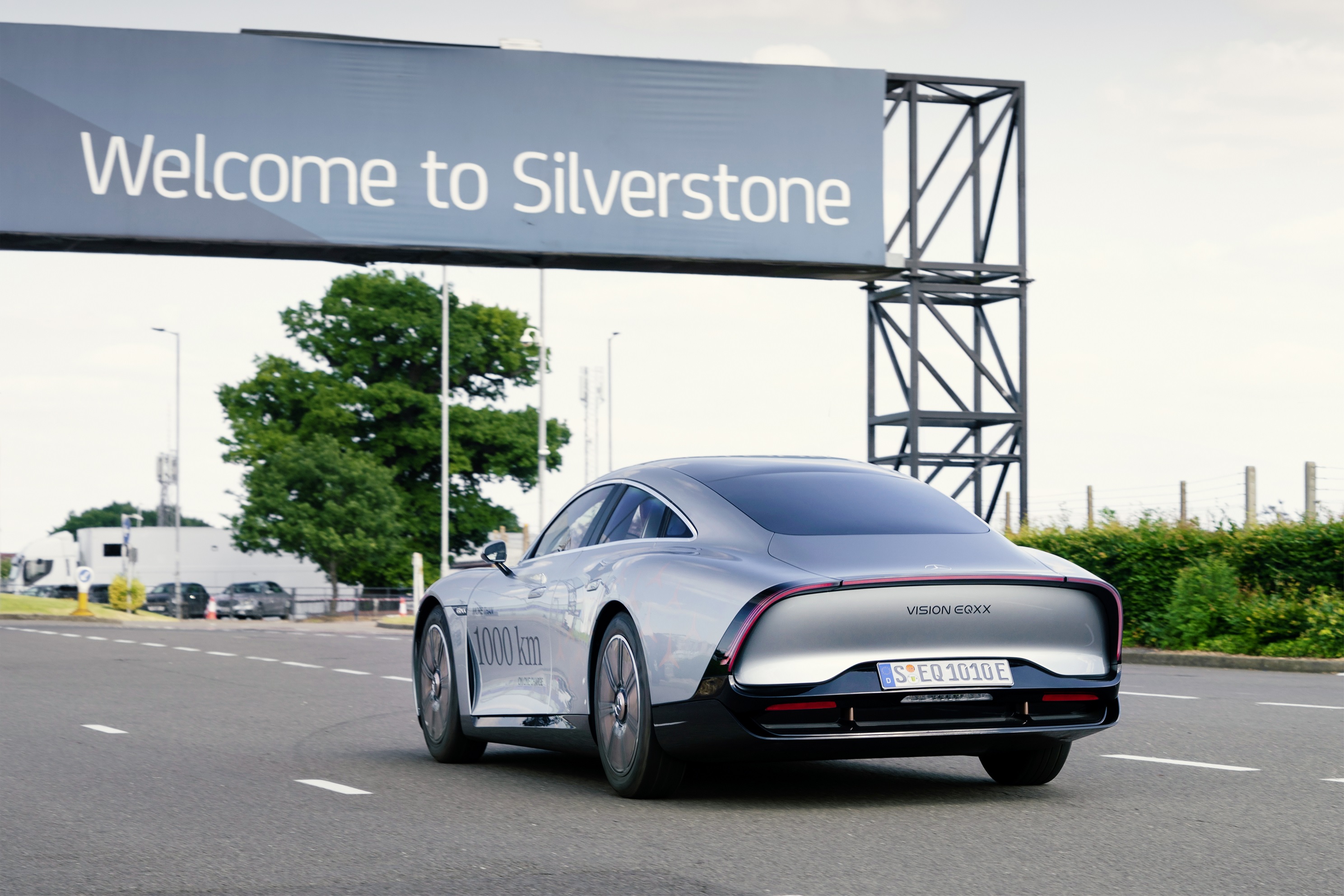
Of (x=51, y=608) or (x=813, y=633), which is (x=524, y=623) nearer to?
(x=813, y=633)

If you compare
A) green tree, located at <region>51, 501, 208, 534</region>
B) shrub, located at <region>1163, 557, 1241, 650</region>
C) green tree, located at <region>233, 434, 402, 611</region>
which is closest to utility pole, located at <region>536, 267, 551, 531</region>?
green tree, located at <region>233, 434, 402, 611</region>

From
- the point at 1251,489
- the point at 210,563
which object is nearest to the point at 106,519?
the point at 210,563

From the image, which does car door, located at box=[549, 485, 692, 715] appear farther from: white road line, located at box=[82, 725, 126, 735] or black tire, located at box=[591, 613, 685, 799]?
white road line, located at box=[82, 725, 126, 735]

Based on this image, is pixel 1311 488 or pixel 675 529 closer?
pixel 675 529

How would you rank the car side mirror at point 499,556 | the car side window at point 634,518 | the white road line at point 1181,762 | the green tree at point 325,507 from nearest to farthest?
the car side window at point 634,518, the white road line at point 1181,762, the car side mirror at point 499,556, the green tree at point 325,507

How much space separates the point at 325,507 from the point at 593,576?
168 feet

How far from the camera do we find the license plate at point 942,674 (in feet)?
21.5

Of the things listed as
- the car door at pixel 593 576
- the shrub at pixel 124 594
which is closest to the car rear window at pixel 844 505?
the car door at pixel 593 576

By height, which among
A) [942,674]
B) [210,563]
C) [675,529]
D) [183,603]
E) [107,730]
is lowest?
[183,603]

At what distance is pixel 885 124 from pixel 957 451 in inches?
202

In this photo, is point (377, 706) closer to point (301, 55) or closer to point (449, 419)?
point (301, 55)

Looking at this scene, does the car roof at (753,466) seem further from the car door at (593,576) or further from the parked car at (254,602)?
the parked car at (254,602)

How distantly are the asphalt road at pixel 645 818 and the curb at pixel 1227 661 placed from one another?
18.8 feet

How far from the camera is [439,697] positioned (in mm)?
9195
